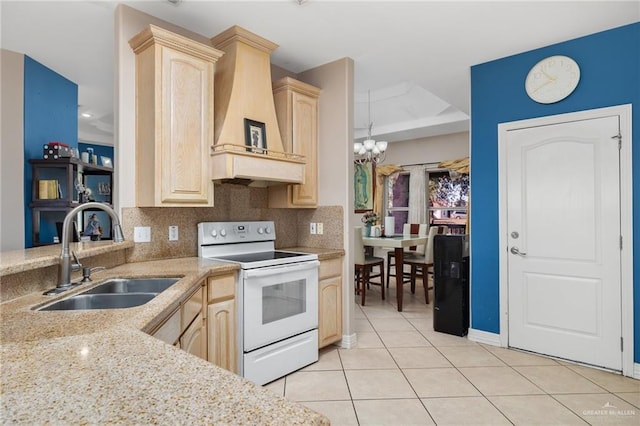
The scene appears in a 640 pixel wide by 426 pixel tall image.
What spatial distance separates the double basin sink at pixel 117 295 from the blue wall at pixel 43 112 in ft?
7.54

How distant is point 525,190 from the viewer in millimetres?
3102

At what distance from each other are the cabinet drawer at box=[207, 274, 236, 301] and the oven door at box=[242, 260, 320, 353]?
8 cm

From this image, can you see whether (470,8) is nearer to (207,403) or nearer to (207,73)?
(207,73)

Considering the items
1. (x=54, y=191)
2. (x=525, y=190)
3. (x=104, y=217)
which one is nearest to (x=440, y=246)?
(x=525, y=190)

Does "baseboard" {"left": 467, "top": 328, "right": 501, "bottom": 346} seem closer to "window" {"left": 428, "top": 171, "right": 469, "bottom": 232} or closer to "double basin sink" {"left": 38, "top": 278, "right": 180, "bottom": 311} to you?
"double basin sink" {"left": 38, "top": 278, "right": 180, "bottom": 311}

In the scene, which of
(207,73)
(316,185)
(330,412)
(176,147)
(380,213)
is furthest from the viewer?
(380,213)

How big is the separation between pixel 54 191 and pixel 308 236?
8.33 ft

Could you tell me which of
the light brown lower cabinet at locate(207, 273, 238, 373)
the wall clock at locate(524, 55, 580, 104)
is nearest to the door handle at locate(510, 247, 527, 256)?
the wall clock at locate(524, 55, 580, 104)

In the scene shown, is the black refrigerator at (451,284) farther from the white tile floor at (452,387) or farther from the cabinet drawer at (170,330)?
the cabinet drawer at (170,330)

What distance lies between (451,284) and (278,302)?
1884 millimetres

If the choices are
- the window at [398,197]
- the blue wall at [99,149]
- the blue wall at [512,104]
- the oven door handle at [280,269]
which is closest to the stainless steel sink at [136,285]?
the oven door handle at [280,269]

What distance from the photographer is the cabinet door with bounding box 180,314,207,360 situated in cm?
186

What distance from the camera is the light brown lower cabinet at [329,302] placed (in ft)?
9.78

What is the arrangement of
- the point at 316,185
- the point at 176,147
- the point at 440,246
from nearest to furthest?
the point at 176,147, the point at 316,185, the point at 440,246
